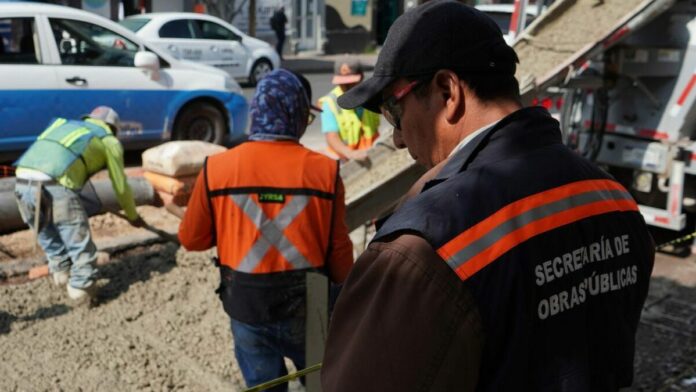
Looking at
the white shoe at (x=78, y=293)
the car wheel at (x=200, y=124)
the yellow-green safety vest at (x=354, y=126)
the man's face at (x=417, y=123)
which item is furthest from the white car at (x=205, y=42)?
the man's face at (x=417, y=123)

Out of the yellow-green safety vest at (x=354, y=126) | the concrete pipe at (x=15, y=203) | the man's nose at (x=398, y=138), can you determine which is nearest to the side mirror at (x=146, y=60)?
the concrete pipe at (x=15, y=203)

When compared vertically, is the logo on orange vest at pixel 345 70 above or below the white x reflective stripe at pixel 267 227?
above

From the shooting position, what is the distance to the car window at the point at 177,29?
15.4 metres

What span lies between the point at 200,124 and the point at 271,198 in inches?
267

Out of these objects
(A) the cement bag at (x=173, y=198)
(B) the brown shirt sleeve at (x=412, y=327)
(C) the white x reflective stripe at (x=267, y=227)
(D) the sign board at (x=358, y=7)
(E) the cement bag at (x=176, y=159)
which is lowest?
(A) the cement bag at (x=173, y=198)

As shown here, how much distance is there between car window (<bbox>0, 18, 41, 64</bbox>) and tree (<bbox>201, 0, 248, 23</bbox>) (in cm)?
1663

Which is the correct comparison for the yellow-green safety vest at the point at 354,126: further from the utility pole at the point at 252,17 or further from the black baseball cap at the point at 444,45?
the utility pole at the point at 252,17

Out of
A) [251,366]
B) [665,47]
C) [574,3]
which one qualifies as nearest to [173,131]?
[574,3]

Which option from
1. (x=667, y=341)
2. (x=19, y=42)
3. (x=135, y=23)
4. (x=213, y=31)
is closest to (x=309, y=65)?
(x=213, y=31)

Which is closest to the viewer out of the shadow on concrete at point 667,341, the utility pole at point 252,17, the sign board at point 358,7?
the shadow on concrete at point 667,341

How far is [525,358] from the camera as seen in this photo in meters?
1.38

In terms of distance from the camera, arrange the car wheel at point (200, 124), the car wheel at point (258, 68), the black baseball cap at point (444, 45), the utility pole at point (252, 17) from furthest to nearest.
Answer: the utility pole at point (252, 17) < the car wheel at point (258, 68) < the car wheel at point (200, 124) < the black baseball cap at point (444, 45)

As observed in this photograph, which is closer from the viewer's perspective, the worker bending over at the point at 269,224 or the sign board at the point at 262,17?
the worker bending over at the point at 269,224

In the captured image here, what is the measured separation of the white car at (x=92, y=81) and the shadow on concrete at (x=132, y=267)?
2.60 m
